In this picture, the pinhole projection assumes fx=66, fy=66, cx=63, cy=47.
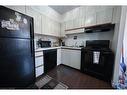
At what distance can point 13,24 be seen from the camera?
48.8 inches

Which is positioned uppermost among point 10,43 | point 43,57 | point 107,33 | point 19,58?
point 107,33

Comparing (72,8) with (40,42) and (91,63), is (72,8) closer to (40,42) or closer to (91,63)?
(40,42)

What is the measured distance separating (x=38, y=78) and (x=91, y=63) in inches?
68.6

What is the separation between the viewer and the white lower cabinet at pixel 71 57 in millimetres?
2545

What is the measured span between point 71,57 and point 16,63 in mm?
1935

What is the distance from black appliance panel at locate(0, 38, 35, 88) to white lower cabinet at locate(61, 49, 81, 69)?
1.56 metres

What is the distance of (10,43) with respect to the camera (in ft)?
3.99

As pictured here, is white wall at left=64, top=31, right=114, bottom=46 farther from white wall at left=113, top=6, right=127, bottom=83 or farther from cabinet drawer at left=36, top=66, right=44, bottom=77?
cabinet drawer at left=36, top=66, right=44, bottom=77

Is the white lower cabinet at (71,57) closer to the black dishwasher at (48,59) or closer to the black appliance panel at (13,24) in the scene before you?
the black dishwasher at (48,59)

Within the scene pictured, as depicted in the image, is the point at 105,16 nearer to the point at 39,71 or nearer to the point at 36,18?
the point at 36,18

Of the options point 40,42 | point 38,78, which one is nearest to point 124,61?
point 38,78

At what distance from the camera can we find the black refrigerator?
114 cm

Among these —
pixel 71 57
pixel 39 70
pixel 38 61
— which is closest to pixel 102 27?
pixel 71 57

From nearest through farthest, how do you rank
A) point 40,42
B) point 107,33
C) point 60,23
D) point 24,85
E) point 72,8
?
point 24,85
point 107,33
point 40,42
point 72,8
point 60,23
